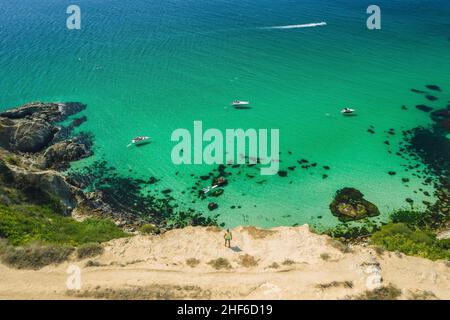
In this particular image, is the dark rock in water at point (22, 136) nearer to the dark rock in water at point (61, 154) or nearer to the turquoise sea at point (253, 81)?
the dark rock in water at point (61, 154)

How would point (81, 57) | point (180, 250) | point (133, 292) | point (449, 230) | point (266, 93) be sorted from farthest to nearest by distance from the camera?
point (81, 57)
point (266, 93)
point (449, 230)
point (180, 250)
point (133, 292)

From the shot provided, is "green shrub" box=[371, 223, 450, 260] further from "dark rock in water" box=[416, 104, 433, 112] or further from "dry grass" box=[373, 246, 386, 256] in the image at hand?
"dark rock in water" box=[416, 104, 433, 112]

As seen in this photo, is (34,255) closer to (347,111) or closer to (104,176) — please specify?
(104,176)

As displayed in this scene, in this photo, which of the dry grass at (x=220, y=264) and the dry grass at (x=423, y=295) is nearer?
the dry grass at (x=423, y=295)

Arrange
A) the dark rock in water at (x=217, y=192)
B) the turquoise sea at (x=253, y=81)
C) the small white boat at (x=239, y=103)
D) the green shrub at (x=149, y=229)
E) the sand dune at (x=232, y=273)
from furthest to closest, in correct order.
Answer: the small white boat at (x=239, y=103), the turquoise sea at (x=253, y=81), the dark rock in water at (x=217, y=192), the green shrub at (x=149, y=229), the sand dune at (x=232, y=273)

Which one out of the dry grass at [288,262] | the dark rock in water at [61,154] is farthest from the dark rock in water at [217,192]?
the dark rock in water at [61,154]
